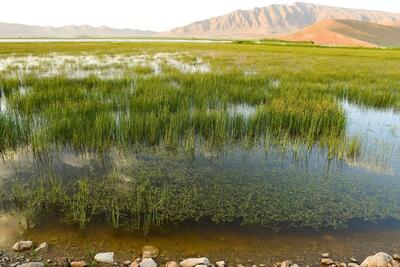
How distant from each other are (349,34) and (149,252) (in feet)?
498

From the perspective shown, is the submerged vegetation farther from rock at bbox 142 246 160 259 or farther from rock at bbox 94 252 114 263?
rock at bbox 94 252 114 263

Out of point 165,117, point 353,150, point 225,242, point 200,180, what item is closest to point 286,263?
point 225,242

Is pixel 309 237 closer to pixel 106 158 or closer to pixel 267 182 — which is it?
pixel 267 182

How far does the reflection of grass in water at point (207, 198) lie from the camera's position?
4.96 m

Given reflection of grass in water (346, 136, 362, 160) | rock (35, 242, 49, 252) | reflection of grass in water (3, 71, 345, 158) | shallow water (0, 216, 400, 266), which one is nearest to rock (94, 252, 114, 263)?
shallow water (0, 216, 400, 266)

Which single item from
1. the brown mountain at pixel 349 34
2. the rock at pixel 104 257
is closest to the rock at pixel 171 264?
the rock at pixel 104 257

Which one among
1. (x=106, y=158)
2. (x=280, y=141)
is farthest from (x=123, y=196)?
(x=280, y=141)

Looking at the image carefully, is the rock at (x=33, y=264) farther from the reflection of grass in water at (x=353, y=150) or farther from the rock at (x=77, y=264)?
the reflection of grass in water at (x=353, y=150)

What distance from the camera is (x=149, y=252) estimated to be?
416 cm

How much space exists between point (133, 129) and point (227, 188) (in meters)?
3.28

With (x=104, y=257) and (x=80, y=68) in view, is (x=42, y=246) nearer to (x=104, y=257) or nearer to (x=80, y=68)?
(x=104, y=257)

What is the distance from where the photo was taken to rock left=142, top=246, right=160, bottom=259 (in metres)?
4.10

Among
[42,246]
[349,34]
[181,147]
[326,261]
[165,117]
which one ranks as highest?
[349,34]

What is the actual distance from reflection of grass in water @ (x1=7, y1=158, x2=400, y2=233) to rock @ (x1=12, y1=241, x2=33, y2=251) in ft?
2.13
